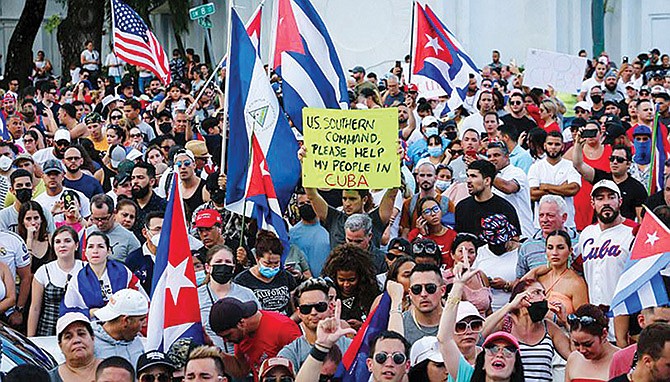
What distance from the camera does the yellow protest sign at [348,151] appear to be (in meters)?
11.0

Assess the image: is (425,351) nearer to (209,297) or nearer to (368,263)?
(368,263)

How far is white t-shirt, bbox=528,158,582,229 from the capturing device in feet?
40.3

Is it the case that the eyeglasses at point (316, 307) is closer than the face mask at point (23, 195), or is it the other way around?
the eyeglasses at point (316, 307)

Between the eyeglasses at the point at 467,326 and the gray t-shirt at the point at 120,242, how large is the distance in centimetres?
365

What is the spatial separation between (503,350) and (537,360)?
90 cm

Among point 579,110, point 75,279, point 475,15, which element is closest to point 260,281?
point 75,279

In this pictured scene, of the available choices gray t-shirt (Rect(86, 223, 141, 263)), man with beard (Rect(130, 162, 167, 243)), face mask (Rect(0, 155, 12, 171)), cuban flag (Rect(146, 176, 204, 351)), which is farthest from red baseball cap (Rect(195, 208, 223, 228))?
face mask (Rect(0, 155, 12, 171))

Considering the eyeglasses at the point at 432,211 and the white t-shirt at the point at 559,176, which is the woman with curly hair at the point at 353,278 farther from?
the white t-shirt at the point at 559,176

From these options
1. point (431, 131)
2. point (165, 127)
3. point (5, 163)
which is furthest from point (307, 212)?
point (165, 127)

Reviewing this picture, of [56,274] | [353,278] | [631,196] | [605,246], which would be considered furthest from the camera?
[631,196]

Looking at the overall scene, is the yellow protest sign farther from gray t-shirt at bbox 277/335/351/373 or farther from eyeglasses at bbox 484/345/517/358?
eyeglasses at bbox 484/345/517/358

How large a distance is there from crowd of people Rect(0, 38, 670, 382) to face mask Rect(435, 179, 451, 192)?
9 cm

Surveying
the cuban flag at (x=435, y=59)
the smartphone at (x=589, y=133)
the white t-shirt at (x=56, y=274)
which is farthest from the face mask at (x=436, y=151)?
the white t-shirt at (x=56, y=274)

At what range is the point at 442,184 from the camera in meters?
13.3
